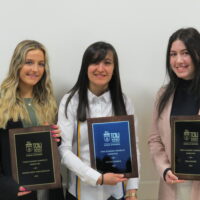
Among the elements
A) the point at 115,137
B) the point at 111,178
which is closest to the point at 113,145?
the point at 115,137

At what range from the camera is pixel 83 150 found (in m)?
1.87

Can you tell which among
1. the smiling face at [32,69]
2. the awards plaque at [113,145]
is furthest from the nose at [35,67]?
the awards plaque at [113,145]

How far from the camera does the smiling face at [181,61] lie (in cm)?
180

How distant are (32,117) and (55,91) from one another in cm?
49

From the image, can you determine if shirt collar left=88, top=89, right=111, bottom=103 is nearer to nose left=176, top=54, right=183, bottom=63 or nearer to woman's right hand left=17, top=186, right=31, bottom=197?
nose left=176, top=54, right=183, bottom=63

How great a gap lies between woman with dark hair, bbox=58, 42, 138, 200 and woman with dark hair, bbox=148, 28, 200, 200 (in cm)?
22

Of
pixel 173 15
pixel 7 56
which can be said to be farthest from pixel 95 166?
pixel 173 15

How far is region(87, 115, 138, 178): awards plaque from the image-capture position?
171 cm

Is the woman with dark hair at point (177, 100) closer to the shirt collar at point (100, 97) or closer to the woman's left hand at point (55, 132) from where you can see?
the shirt collar at point (100, 97)

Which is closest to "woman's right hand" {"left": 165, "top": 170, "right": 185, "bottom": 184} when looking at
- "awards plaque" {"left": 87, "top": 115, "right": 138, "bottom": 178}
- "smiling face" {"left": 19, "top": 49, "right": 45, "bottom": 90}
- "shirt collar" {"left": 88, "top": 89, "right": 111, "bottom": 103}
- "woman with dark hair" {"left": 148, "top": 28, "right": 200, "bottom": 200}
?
"woman with dark hair" {"left": 148, "top": 28, "right": 200, "bottom": 200}

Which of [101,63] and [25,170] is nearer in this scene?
[25,170]

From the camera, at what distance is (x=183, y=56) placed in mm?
1809

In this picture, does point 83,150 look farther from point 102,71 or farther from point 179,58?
point 179,58

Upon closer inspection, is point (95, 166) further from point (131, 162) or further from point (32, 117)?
point (32, 117)
